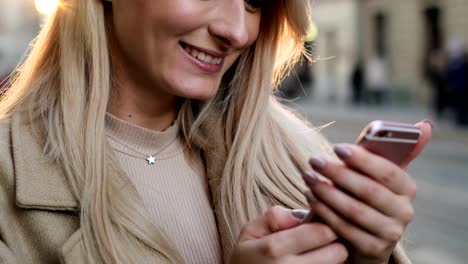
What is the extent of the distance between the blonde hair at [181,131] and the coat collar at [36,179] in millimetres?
24

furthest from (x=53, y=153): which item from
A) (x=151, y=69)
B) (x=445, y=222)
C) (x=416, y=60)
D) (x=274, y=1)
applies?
(x=416, y=60)

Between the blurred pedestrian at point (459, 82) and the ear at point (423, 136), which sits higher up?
the ear at point (423, 136)

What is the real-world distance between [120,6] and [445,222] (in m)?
6.55

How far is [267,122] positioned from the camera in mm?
2285

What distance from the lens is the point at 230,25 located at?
1979 mm

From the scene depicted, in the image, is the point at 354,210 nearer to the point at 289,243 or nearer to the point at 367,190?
the point at 367,190

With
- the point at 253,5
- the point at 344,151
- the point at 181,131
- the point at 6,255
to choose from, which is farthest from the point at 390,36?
the point at 344,151

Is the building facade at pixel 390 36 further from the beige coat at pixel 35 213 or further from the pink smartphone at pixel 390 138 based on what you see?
the pink smartphone at pixel 390 138

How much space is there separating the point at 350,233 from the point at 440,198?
8222 millimetres

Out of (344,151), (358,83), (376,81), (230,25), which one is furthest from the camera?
(358,83)

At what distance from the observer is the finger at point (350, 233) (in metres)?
1.37

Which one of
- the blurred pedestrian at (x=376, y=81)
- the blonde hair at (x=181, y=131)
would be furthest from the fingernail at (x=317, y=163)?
the blurred pedestrian at (x=376, y=81)

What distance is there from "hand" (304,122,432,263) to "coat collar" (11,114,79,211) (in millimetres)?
669

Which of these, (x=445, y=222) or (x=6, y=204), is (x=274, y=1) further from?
(x=445, y=222)
